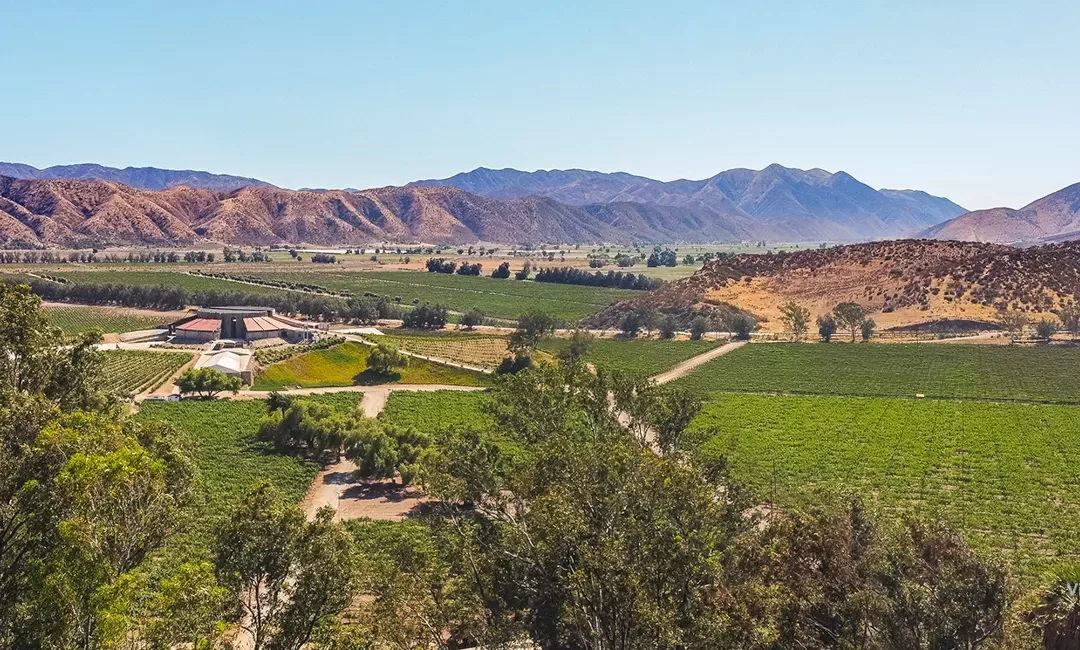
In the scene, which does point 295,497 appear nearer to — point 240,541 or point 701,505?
point 240,541

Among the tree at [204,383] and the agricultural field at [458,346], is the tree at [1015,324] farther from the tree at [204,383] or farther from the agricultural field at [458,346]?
the tree at [204,383]

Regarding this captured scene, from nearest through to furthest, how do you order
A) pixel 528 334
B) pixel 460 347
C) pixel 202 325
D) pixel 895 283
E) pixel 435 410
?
pixel 435 410 → pixel 528 334 → pixel 202 325 → pixel 460 347 → pixel 895 283

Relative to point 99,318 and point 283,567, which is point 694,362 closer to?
point 283,567

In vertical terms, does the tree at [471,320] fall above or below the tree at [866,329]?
below

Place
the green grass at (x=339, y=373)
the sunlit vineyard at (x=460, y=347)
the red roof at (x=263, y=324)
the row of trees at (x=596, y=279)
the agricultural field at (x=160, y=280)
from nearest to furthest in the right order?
1. the green grass at (x=339, y=373)
2. the sunlit vineyard at (x=460, y=347)
3. the red roof at (x=263, y=324)
4. the agricultural field at (x=160, y=280)
5. the row of trees at (x=596, y=279)

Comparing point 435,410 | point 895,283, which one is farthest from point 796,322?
point 435,410

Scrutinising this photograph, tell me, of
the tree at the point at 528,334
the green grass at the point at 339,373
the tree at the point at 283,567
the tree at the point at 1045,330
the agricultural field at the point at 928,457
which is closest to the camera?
the tree at the point at 283,567

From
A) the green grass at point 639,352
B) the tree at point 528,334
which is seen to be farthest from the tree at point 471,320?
the tree at point 528,334
